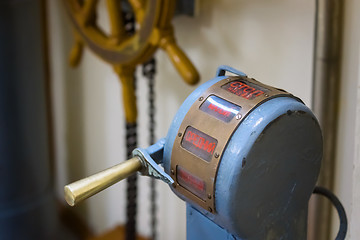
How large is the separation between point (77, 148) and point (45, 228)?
0.38 metres

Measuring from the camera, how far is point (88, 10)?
4.55 feet

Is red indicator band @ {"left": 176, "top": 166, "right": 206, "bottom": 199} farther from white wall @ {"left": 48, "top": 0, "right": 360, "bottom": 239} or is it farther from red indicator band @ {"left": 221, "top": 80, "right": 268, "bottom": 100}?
white wall @ {"left": 48, "top": 0, "right": 360, "bottom": 239}

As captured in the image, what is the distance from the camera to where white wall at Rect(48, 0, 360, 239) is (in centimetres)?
118

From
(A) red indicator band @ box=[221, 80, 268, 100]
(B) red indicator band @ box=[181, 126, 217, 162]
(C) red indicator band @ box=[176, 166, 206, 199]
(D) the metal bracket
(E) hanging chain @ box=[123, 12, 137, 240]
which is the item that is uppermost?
(A) red indicator band @ box=[221, 80, 268, 100]

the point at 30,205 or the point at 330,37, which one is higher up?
the point at 330,37

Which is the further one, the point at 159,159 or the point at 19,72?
the point at 19,72

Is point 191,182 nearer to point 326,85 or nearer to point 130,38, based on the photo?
point 326,85

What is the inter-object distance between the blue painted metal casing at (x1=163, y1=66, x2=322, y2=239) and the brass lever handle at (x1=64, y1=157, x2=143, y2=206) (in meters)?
0.07

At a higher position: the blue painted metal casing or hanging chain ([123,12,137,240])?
the blue painted metal casing

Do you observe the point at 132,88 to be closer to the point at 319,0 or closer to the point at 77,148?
the point at 319,0

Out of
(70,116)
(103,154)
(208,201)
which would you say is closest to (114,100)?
(103,154)

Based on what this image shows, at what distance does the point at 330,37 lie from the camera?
107cm

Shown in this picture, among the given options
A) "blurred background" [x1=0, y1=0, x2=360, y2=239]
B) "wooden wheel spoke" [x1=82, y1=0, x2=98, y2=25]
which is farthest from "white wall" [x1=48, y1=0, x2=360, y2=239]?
"wooden wheel spoke" [x1=82, y1=0, x2=98, y2=25]

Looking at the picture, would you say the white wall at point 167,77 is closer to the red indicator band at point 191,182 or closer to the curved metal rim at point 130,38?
A: the curved metal rim at point 130,38
